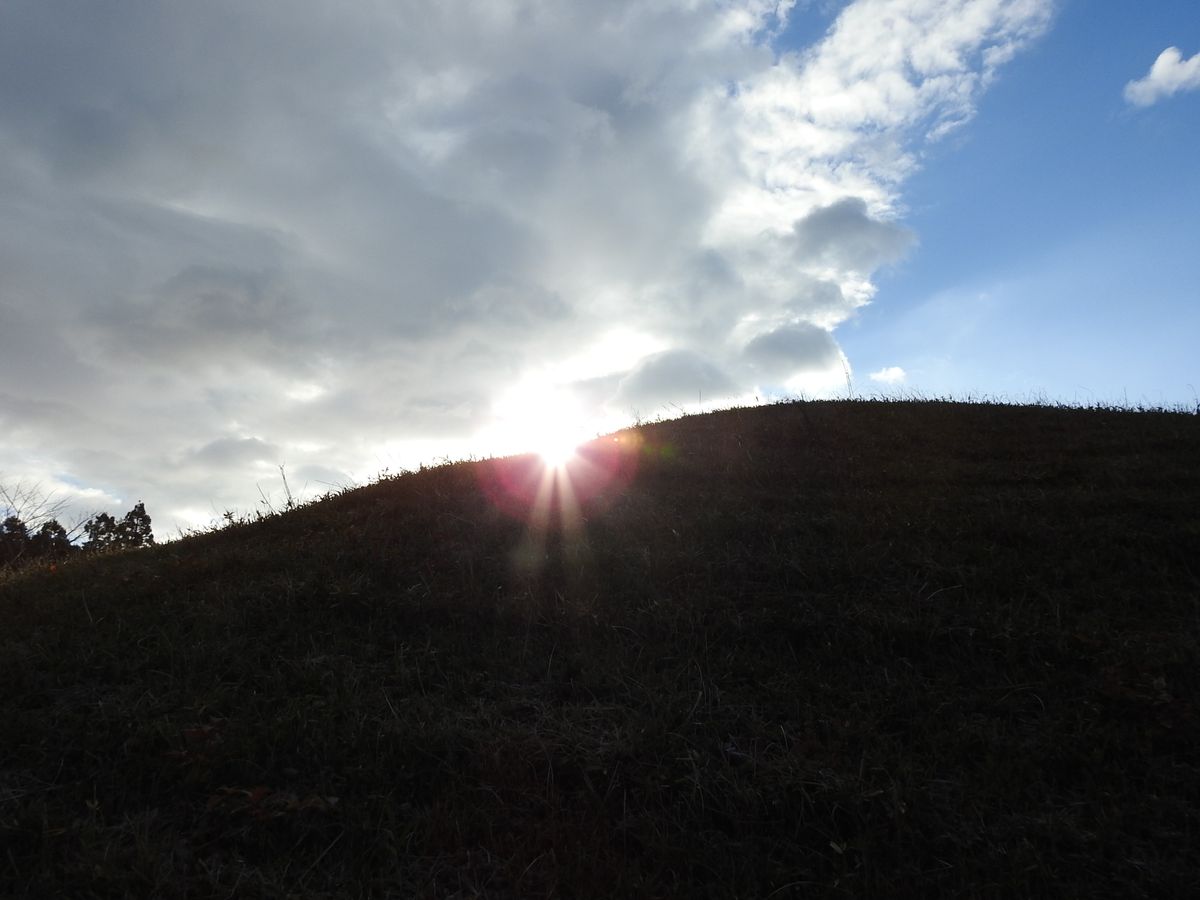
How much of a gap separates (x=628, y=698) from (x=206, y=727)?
352 centimetres

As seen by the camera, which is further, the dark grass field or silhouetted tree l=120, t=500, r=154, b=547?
silhouetted tree l=120, t=500, r=154, b=547

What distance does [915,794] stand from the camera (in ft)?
16.9

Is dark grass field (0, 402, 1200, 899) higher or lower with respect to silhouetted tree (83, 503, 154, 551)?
lower

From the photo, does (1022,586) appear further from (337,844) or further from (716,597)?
(337,844)

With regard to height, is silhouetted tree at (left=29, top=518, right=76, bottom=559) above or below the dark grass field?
above

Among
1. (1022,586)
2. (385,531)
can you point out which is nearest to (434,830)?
(385,531)

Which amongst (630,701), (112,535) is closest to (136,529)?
(112,535)

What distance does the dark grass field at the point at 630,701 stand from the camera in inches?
185

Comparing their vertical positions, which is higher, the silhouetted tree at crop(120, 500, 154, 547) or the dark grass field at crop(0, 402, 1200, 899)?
the silhouetted tree at crop(120, 500, 154, 547)

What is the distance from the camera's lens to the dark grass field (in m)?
4.69

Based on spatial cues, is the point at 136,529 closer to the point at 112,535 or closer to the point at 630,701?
the point at 112,535

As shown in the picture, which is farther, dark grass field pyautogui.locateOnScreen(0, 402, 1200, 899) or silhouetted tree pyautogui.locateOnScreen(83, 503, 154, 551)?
silhouetted tree pyautogui.locateOnScreen(83, 503, 154, 551)

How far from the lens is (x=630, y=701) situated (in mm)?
6574

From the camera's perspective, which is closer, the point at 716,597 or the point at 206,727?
the point at 206,727
